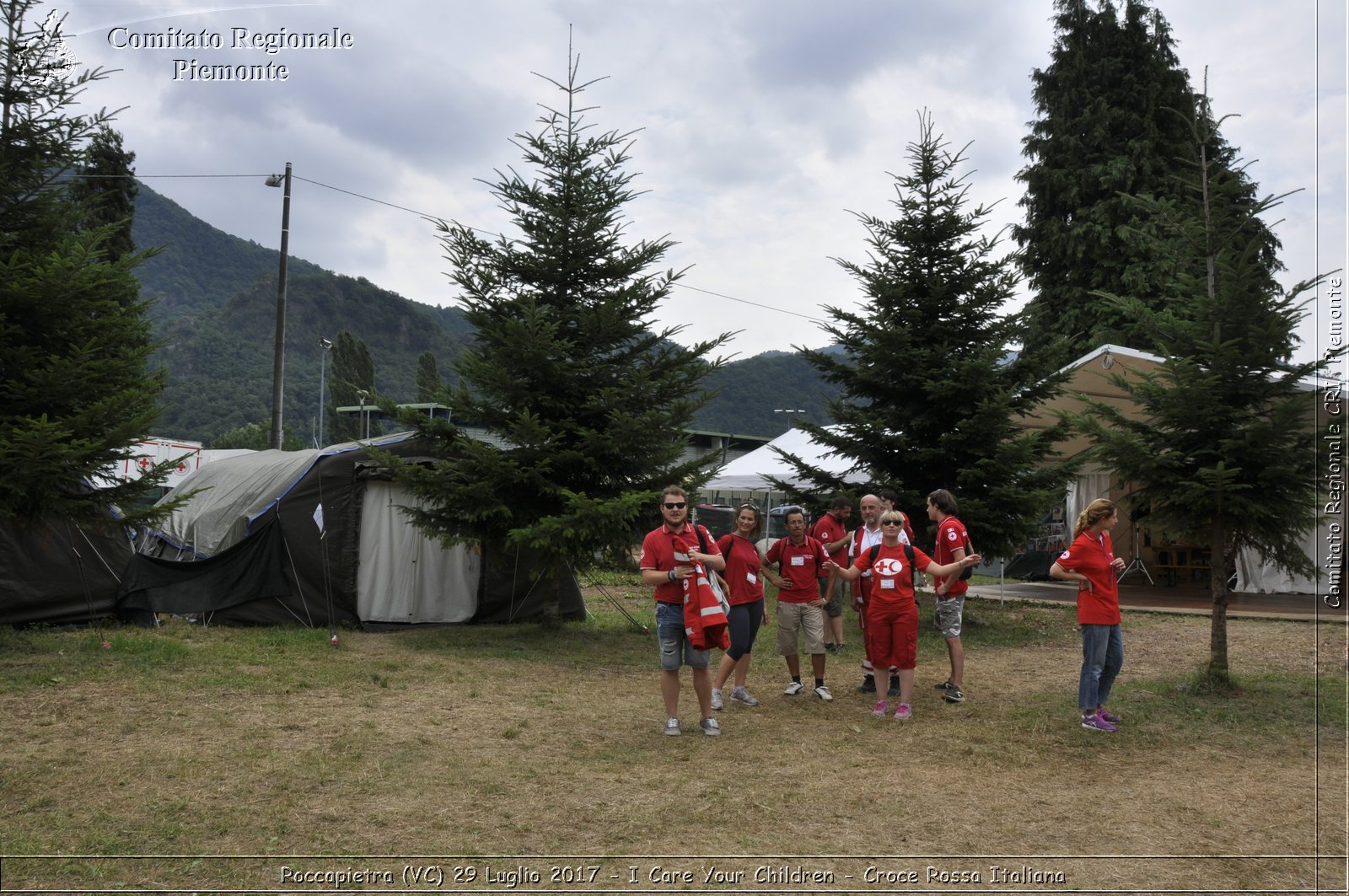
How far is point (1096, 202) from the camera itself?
95.5ft

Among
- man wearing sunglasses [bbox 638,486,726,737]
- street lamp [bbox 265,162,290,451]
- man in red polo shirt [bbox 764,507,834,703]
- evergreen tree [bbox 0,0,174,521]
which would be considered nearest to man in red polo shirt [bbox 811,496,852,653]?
man in red polo shirt [bbox 764,507,834,703]

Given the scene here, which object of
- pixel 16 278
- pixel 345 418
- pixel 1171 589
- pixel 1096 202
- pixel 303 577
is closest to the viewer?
pixel 16 278

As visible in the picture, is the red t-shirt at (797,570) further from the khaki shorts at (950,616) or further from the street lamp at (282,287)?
the street lamp at (282,287)

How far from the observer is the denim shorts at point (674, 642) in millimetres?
6992

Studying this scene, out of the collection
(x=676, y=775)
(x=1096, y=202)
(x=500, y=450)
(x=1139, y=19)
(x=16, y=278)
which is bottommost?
(x=676, y=775)

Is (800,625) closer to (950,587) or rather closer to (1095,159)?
(950,587)

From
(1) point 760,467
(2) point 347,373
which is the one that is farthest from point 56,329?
(2) point 347,373

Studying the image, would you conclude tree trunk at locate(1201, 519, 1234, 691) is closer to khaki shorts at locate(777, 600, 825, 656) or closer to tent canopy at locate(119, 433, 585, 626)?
khaki shorts at locate(777, 600, 825, 656)

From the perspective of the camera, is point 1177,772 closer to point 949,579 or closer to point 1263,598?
point 949,579

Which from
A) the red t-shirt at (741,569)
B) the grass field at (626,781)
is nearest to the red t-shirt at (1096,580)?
the grass field at (626,781)

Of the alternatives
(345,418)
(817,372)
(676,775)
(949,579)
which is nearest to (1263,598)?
(817,372)

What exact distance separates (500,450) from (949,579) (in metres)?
5.88

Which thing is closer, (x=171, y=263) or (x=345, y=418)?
(x=345, y=418)

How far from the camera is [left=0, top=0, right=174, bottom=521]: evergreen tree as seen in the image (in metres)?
9.27
